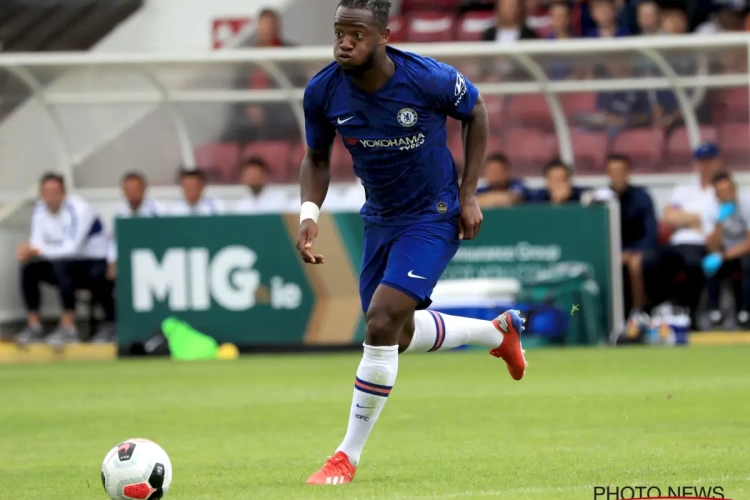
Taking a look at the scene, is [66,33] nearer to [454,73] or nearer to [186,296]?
[186,296]

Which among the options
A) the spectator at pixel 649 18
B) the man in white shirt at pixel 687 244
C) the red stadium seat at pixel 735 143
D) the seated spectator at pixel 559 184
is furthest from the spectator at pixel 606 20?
the seated spectator at pixel 559 184

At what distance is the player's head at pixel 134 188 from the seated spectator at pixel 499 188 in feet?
12.2

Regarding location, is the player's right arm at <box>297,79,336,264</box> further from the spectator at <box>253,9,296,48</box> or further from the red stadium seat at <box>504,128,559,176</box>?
the spectator at <box>253,9,296,48</box>

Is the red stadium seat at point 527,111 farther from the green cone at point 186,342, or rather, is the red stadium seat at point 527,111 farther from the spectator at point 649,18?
the green cone at point 186,342

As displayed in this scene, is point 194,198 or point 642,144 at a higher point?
point 642,144

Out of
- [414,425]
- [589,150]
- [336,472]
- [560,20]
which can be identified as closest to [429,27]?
[560,20]

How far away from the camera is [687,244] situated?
1510 centimetres

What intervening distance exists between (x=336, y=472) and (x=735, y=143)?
10732 mm

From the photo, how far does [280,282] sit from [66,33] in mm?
7992

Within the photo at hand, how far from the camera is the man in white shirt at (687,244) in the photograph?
15000mm

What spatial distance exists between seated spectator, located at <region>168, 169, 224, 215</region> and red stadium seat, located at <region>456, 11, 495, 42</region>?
5.17m

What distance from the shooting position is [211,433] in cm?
832

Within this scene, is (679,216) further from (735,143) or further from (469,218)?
(469,218)

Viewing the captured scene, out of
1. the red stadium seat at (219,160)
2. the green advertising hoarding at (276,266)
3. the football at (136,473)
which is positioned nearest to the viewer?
the football at (136,473)
